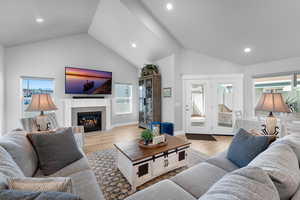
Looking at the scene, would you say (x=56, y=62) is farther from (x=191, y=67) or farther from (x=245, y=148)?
(x=245, y=148)

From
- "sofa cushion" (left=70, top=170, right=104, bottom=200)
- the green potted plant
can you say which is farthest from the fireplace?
"sofa cushion" (left=70, top=170, right=104, bottom=200)

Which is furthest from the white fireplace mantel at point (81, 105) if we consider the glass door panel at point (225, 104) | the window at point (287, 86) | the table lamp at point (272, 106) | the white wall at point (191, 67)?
the window at point (287, 86)

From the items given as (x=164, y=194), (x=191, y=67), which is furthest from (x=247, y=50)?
(x=164, y=194)

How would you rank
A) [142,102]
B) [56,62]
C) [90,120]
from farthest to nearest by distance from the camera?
[142,102] < [90,120] < [56,62]

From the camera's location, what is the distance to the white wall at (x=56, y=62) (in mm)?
3766

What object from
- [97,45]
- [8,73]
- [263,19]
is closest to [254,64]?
[263,19]

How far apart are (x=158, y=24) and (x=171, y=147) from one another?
11.2 feet

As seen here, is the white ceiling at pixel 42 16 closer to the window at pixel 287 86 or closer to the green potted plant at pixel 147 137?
the green potted plant at pixel 147 137

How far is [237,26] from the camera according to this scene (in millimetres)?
2881

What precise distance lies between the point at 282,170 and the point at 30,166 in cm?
211

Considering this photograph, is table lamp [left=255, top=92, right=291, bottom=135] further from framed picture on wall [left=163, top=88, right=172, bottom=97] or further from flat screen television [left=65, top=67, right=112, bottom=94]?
flat screen television [left=65, top=67, right=112, bottom=94]

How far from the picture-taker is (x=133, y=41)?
462cm

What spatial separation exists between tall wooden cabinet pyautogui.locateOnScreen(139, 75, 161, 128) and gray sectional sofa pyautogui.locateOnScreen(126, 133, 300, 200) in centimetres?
345

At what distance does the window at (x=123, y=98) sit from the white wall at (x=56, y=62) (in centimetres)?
24
